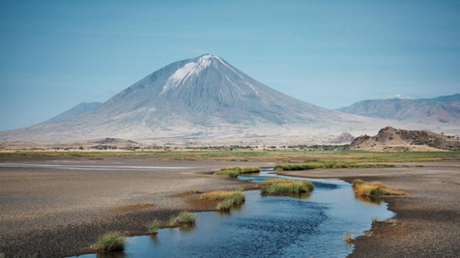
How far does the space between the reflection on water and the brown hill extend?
75.6 meters

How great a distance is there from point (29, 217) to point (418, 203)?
61.0 ft

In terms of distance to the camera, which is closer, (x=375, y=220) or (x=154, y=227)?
(x=154, y=227)

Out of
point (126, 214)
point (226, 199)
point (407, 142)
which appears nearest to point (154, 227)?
point (126, 214)

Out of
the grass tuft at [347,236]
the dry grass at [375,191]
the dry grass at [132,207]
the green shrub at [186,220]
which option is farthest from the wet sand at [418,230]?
the dry grass at [132,207]

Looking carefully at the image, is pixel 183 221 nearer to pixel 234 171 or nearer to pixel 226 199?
pixel 226 199

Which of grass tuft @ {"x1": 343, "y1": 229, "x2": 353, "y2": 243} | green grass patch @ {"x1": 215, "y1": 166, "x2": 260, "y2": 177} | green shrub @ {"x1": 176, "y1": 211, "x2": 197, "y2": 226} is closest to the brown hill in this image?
green grass patch @ {"x1": 215, "y1": 166, "x2": 260, "y2": 177}

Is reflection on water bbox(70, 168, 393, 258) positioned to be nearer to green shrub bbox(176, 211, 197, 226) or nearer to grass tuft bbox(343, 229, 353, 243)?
grass tuft bbox(343, 229, 353, 243)

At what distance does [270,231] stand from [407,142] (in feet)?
296

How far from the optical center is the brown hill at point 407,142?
92.1 m

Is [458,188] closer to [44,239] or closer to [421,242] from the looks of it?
[421,242]

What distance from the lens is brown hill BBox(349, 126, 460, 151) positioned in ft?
302

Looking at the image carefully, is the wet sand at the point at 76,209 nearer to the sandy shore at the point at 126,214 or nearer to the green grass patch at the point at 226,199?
the sandy shore at the point at 126,214

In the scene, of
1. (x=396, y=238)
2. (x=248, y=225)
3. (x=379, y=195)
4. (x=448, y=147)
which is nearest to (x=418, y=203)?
(x=379, y=195)

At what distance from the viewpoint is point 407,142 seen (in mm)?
97062
